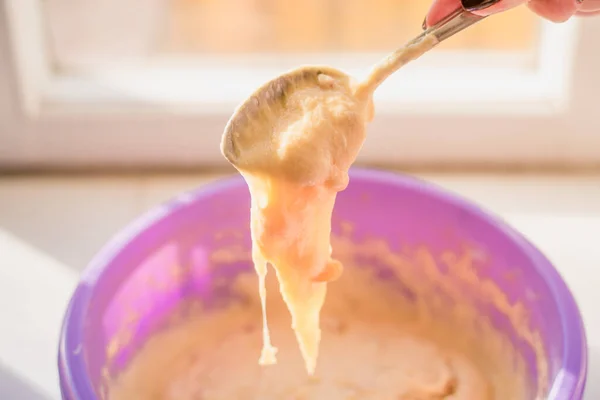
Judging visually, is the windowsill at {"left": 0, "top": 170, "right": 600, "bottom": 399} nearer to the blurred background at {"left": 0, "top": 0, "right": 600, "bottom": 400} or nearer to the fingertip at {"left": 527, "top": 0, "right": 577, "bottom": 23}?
the blurred background at {"left": 0, "top": 0, "right": 600, "bottom": 400}

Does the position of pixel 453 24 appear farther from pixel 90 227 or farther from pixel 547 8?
pixel 90 227

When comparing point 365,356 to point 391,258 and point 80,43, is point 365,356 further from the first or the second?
point 80,43

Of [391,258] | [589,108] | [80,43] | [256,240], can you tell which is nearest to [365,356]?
[391,258]

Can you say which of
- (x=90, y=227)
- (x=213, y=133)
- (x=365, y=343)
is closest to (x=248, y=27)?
(x=213, y=133)

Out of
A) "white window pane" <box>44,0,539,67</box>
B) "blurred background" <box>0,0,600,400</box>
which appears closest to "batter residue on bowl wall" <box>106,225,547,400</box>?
"blurred background" <box>0,0,600,400</box>

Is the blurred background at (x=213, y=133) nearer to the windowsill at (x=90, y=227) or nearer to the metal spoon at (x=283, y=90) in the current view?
the windowsill at (x=90, y=227)
